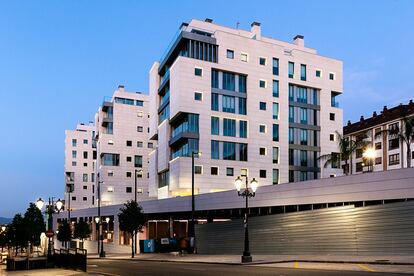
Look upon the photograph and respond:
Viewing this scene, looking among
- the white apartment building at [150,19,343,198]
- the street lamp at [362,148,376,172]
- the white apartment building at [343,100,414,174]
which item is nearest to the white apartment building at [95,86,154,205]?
the white apartment building at [150,19,343,198]

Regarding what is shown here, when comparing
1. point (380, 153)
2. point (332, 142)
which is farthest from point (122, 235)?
point (380, 153)

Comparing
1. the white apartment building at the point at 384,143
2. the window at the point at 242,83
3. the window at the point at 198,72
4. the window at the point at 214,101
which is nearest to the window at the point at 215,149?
the window at the point at 214,101

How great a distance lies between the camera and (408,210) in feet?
102

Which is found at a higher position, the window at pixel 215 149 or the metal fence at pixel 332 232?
the window at pixel 215 149

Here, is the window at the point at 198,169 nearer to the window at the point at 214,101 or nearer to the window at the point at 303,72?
the window at the point at 214,101

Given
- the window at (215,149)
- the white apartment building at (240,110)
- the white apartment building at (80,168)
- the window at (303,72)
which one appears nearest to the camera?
the white apartment building at (240,110)

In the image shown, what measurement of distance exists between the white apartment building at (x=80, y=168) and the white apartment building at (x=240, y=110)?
67433mm

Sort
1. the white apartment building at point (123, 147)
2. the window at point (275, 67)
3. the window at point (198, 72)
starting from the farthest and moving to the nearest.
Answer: the white apartment building at point (123, 147)
the window at point (275, 67)
the window at point (198, 72)

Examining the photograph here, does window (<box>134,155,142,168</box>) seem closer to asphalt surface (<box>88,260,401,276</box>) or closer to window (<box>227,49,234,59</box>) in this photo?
window (<box>227,49,234,59</box>)

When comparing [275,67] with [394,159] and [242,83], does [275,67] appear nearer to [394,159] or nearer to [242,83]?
[242,83]

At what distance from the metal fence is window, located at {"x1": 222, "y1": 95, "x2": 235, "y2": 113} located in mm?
31484

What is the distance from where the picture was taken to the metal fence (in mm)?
31828

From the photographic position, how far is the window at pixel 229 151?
77.4m

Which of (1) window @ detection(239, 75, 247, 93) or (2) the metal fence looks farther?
(1) window @ detection(239, 75, 247, 93)
